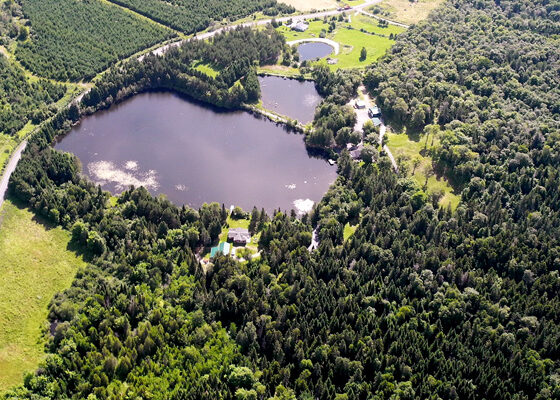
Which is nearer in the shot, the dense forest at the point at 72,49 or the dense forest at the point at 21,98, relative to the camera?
the dense forest at the point at 21,98

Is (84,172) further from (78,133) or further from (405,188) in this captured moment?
(405,188)

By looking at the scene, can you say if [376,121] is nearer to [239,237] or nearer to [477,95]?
Answer: [477,95]

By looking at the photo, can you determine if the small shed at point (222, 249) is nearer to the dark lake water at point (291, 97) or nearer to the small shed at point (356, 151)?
the small shed at point (356, 151)

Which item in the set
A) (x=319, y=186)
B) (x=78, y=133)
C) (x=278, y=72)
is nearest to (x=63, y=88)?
(x=78, y=133)

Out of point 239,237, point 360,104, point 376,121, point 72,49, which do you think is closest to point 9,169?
point 239,237

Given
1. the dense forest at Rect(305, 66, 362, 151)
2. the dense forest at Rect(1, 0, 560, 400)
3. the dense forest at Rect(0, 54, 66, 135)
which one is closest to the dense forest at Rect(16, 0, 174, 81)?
the dense forest at Rect(0, 54, 66, 135)

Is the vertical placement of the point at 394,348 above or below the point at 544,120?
below

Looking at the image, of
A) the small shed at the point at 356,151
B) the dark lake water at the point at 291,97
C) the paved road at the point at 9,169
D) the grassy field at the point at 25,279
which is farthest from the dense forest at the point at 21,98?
the small shed at the point at 356,151
